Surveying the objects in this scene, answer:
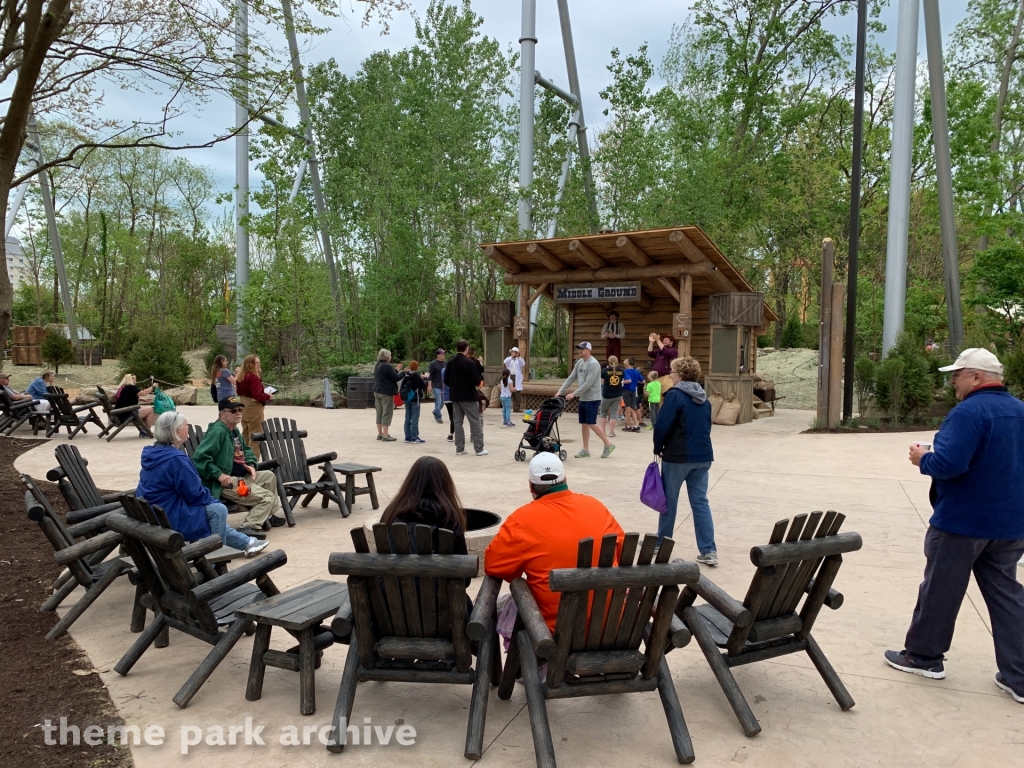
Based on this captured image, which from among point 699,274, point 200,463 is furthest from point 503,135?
point 200,463

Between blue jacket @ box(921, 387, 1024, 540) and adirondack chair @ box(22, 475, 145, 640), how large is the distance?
172 inches

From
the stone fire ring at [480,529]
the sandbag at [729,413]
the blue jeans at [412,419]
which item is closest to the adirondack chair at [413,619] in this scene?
the stone fire ring at [480,529]

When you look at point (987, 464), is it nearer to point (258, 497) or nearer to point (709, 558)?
point (709, 558)

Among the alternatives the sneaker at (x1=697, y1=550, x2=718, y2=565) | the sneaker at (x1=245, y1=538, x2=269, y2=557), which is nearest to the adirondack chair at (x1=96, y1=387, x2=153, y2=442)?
the sneaker at (x1=245, y1=538, x2=269, y2=557)

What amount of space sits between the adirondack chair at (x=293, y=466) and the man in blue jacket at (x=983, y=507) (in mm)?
5265

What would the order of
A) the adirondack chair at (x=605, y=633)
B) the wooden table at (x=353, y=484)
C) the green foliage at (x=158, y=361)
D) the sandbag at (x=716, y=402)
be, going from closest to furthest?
the adirondack chair at (x=605, y=633)
the wooden table at (x=353, y=484)
the sandbag at (x=716, y=402)
the green foliage at (x=158, y=361)

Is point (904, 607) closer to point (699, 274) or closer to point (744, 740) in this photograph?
point (744, 740)

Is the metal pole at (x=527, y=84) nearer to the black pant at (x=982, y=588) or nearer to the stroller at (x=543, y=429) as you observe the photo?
the stroller at (x=543, y=429)

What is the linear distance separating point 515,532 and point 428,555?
1.43 feet

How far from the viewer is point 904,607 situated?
482 centimetres

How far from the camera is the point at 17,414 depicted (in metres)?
13.2

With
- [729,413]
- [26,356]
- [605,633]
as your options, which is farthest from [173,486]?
[26,356]

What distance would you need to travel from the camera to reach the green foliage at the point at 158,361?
21.7 m

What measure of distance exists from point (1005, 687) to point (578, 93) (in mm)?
23322
